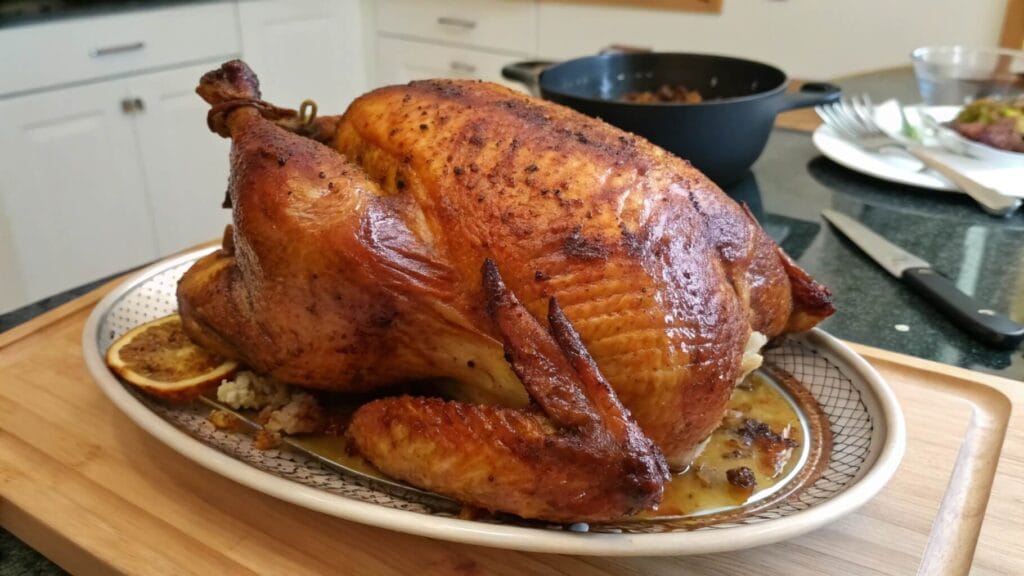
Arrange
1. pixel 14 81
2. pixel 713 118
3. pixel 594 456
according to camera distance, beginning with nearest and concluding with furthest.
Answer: pixel 594 456, pixel 713 118, pixel 14 81

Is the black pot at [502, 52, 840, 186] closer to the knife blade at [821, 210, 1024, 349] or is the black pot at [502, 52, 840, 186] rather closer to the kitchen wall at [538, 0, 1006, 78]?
the knife blade at [821, 210, 1024, 349]

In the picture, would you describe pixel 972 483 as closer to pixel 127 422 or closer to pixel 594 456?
pixel 594 456

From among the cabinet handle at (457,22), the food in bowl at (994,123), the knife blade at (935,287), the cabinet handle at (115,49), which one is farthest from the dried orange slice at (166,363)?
the cabinet handle at (457,22)

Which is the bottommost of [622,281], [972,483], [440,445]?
[972,483]

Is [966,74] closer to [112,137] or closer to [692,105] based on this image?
[692,105]

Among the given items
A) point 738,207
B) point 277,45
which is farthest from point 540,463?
point 277,45

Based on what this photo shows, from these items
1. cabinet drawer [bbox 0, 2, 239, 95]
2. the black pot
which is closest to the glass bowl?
the black pot

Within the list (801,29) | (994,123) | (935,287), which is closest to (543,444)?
(935,287)
